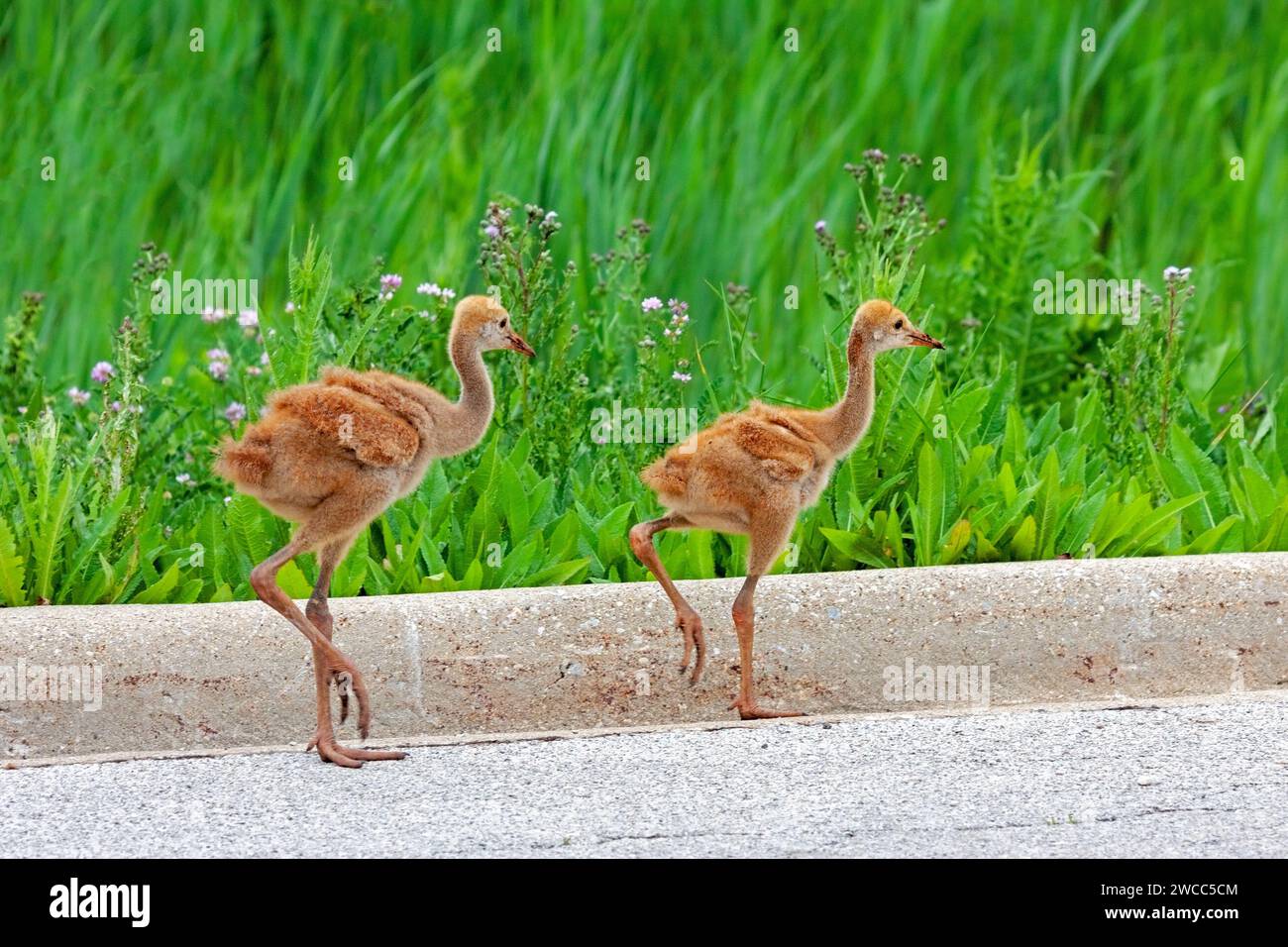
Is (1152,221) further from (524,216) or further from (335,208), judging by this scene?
(335,208)

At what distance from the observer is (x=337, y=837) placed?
16.4 ft

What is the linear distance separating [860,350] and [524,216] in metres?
3.84

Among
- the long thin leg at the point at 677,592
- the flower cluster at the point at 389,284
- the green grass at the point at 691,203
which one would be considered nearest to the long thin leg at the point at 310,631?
the long thin leg at the point at 677,592

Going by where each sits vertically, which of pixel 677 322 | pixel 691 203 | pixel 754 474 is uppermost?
pixel 691 203

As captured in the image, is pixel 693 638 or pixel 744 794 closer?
pixel 744 794

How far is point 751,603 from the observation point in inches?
236

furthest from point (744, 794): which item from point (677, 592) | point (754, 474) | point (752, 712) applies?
point (754, 474)

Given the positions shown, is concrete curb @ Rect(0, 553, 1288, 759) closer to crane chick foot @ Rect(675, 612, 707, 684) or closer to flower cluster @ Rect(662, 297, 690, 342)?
crane chick foot @ Rect(675, 612, 707, 684)

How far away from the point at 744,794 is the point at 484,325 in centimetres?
169

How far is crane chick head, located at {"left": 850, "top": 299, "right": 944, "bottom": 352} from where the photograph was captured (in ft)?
20.9

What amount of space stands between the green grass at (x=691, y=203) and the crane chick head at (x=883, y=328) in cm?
70

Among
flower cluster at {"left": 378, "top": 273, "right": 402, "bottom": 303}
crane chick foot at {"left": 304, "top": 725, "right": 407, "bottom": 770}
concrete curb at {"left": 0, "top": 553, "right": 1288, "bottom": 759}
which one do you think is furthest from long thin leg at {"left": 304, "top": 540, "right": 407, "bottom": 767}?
flower cluster at {"left": 378, "top": 273, "right": 402, "bottom": 303}

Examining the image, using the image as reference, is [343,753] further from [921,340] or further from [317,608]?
[921,340]

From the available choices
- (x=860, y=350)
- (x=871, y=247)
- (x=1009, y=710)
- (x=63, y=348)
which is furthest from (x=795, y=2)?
(x=1009, y=710)
